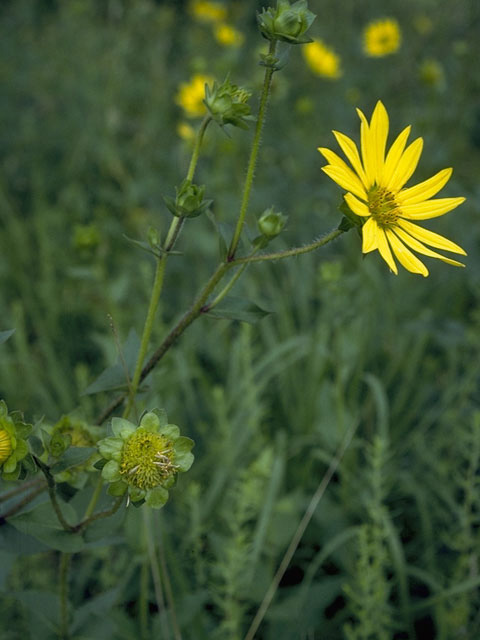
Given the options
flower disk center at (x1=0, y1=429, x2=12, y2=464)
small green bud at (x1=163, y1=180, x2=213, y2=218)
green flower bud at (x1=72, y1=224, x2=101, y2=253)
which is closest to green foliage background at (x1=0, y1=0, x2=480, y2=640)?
green flower bud at (x1=72, y1=224, x2=101, y2=253)

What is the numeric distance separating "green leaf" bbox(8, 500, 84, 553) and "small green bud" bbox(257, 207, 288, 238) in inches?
17.8

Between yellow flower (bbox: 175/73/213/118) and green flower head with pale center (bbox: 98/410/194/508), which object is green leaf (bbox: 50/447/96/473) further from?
yellow flower (bbox: 175/73/213/118)

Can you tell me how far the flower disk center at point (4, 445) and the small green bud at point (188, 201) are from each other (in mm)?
339

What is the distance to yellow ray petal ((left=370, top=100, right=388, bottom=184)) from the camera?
→ 883 millimetres

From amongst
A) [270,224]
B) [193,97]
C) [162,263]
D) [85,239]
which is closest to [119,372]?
[162,263]

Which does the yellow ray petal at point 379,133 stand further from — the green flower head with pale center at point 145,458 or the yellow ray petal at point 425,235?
the green flower head with pale center at point 145,458

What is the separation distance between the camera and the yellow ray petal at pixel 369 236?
2.57 ft

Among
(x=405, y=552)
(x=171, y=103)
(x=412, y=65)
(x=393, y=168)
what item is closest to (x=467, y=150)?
(x=412, y=65)

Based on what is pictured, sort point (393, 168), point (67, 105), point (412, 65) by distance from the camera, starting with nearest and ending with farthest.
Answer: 1. point (393, 168)
2. point (67, 105)
3. point (412, 65)

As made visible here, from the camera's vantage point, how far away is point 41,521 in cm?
86

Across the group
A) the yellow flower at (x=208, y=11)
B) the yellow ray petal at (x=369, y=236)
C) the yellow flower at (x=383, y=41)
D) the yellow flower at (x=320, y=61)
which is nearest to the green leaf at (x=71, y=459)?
the yellow ray petal at (x=369, y=236)

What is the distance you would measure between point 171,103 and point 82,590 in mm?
2826

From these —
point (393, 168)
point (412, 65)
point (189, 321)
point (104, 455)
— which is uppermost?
point (412, 65)

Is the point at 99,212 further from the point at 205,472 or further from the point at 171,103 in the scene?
the point at 171,103
